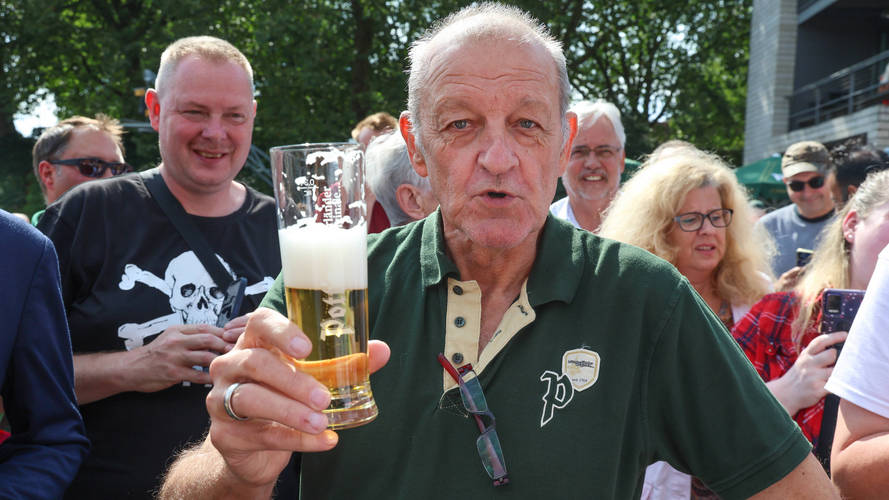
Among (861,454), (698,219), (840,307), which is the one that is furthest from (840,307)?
Answer: (698,219)

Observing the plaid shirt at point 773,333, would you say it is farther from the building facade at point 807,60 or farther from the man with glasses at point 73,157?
the building facade at point 807,60

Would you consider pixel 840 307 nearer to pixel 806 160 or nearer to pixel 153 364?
pixel 153 364

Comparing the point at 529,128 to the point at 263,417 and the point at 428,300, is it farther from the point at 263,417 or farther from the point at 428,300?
the point at 263,417

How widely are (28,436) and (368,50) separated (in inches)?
746

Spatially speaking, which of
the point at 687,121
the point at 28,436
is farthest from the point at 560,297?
the point at 687,121

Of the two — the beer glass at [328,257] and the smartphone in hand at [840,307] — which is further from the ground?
the beer glass at [328,257]

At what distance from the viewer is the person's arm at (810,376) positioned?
249 cm

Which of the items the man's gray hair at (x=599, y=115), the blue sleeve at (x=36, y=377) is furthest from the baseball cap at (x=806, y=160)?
the blue sleeve at (x=36, y=377)

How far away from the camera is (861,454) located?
6.08 ft

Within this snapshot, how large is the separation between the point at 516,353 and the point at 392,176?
6.74ft

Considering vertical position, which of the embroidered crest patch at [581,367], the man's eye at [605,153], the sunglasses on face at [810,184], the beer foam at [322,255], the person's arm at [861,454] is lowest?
the person's arm at [861,454]

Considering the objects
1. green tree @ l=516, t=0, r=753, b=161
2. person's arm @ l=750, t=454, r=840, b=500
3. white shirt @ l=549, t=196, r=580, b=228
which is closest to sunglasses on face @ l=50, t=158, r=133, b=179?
white shirt @ l=549, t=196, r=580, b=228

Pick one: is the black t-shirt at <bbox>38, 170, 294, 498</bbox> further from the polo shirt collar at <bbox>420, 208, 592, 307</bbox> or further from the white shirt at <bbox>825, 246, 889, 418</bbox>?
the white shirt at <bbox>825, 246, 889, 418</bbox>

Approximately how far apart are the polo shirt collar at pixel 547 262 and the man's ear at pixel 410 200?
1.60 metres
